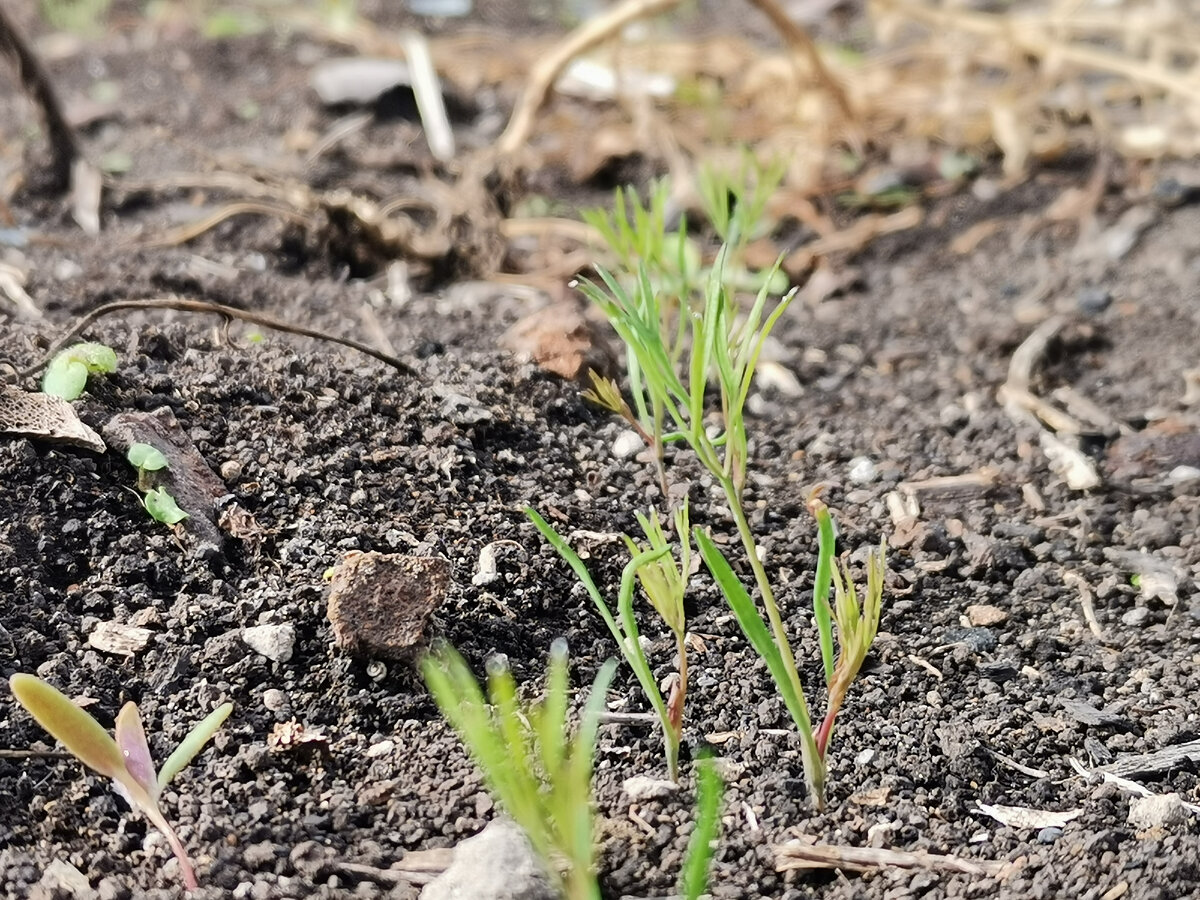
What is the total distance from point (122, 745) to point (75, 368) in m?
0.60

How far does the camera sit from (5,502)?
1298mm

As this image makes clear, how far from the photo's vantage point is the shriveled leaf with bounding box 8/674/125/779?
96cm

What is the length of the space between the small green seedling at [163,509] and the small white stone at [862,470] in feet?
3.15

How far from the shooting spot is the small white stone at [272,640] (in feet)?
3.97

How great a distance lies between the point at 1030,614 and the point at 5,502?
1231 millimetres

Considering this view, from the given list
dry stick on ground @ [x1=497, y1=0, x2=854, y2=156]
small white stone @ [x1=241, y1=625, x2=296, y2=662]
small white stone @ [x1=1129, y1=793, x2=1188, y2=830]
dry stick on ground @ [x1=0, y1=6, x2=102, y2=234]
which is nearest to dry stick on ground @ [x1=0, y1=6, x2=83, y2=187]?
dry stick on ground @ [x1=0, y1=6, x2=102, y2=234]

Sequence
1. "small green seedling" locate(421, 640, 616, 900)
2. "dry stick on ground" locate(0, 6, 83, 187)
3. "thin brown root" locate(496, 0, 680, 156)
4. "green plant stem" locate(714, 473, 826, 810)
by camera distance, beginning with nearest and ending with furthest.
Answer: "small green seedling" locate(421, 640, 616, 900), "green plant stem" locate(714, 473, 826, 810), "dry stick on ground" locate(0, 6, 83, 187), "thin brown root" locate(496, 0, 680, 156)

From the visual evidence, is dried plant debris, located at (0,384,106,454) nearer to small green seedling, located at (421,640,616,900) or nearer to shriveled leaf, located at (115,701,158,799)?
shriveled leaf, located at (115,701,158,799)

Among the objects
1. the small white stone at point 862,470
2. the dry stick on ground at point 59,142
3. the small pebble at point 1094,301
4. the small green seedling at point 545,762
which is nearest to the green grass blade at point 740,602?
the small green seedling at point 545,762

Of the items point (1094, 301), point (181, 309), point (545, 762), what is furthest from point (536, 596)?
point (1094, 301)

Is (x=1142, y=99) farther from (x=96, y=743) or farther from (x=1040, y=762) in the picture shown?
(x=96, y=743)

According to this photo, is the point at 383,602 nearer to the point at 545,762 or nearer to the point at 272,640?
the point at 272,640

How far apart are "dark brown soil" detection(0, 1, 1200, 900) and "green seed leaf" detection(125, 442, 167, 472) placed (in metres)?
0.05

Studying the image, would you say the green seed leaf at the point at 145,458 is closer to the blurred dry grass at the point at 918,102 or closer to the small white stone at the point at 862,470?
the small white stone at the point at 862,470
